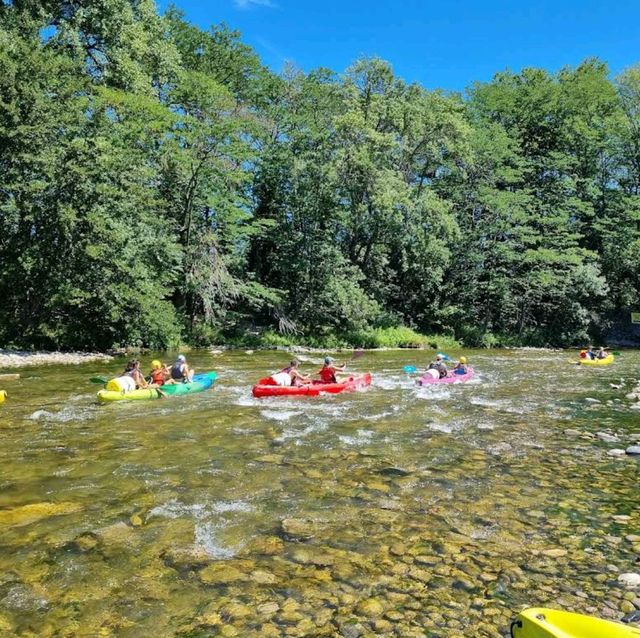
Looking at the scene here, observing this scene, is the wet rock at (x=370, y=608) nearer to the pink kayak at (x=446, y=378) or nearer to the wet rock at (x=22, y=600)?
the wet rock at (x=22, y=600)

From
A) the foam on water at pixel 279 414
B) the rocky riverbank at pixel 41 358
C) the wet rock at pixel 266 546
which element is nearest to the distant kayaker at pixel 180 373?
the foam on water at pixel 279 414

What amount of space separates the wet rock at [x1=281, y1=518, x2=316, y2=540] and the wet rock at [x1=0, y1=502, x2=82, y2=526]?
7.60 ft

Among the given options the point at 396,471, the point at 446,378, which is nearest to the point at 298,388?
the point at 446,378

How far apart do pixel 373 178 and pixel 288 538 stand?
27614 millimetres

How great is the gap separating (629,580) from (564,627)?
1.80m

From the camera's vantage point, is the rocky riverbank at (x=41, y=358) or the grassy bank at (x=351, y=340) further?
the grassy bank at (x=351, y=340)

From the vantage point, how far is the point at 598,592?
4348 millimetres

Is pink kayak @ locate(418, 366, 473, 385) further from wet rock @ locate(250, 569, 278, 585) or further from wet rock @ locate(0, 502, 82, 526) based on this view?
wet rock @ locate(250, 569, 278, 585)

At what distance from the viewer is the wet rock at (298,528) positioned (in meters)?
5.44

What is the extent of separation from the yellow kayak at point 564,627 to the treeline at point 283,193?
20.0m

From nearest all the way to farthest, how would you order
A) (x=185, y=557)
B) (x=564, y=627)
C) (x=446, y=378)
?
(x=564, y=627), (x=185, y=557), (x=446, y=378)

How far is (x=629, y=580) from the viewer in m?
4.51

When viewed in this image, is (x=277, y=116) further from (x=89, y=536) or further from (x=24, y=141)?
(x=89, y=536)

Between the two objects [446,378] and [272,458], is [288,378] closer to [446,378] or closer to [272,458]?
[446,378]
